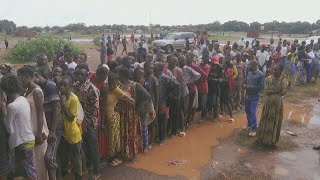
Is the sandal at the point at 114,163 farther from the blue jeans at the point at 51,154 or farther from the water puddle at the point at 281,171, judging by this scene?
the water puddle at the point at 281,171

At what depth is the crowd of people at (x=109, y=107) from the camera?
374cm

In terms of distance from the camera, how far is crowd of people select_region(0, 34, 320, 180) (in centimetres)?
374

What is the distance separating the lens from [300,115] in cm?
910

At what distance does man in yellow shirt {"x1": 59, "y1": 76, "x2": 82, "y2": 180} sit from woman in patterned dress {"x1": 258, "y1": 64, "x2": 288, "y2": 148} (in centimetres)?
366

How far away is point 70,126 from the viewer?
4344 millimetres

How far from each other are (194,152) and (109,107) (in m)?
2.02

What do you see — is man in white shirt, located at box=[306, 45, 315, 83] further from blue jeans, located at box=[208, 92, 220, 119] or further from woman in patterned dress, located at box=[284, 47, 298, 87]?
blue jeans, located at box=[208, 92, 220, 119]

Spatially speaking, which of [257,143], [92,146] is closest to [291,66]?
[257,143]

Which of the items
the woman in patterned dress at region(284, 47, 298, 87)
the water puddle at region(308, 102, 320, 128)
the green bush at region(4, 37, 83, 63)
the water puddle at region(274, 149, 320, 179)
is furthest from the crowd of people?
the green bush at region(4, 37, 83, 63)

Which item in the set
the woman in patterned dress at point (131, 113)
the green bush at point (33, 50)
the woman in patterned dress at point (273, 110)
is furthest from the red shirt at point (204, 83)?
the green bush at point (33, 50)

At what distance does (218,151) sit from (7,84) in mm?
4118

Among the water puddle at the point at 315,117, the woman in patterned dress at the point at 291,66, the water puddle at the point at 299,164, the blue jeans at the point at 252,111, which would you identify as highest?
the woman in patterned dress at the point at 291,66

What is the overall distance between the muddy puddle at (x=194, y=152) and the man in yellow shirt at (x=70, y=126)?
1.33 m

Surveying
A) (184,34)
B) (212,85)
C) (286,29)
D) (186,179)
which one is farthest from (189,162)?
(286,29)
